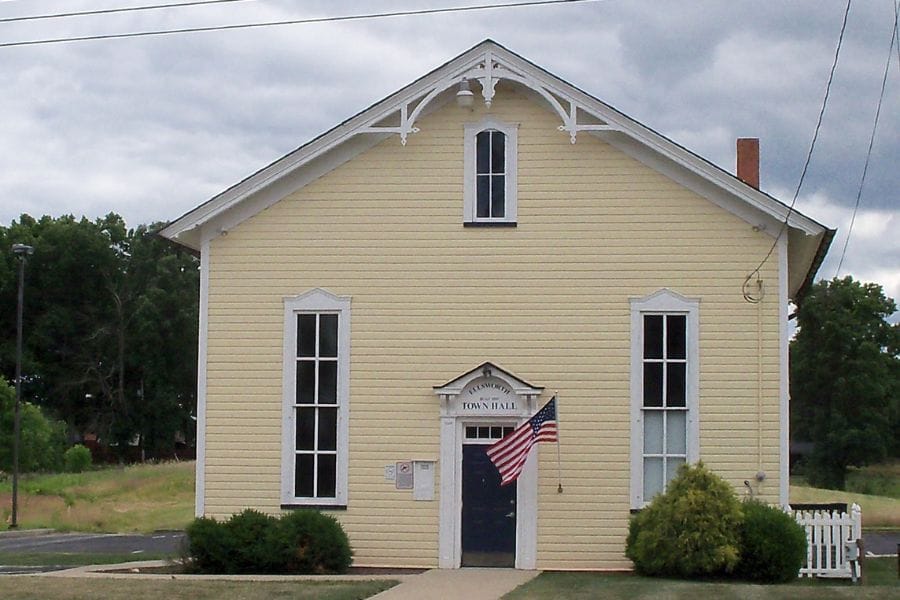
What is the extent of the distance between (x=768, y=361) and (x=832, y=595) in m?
5.48

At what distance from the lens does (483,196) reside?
21.4 metres

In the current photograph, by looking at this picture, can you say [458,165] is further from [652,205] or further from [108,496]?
[108,496]

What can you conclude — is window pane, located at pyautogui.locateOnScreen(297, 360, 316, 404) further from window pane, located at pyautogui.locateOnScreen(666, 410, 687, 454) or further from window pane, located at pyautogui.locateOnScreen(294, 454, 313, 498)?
window pane, located at pyautogui.locateOnScreen(666, 410, 687, 454)

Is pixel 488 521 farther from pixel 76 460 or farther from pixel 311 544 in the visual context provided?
pixel 76 460

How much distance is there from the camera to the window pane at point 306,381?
21297 millimetres

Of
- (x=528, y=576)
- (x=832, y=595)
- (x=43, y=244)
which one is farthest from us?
(x=43, y=244)

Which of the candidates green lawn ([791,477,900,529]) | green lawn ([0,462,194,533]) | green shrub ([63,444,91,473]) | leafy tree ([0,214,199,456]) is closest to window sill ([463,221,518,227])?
green lawn ([0,462,194,533])

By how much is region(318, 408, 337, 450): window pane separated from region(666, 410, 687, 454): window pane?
17.8ft

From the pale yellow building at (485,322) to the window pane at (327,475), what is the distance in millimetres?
34

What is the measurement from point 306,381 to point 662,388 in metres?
5.83

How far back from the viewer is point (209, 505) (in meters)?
21.2

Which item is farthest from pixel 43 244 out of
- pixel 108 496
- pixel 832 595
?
pixel 832 595

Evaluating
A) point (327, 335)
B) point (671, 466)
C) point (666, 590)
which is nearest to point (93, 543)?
point (327, 335)

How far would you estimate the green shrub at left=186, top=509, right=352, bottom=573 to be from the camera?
19.5m
